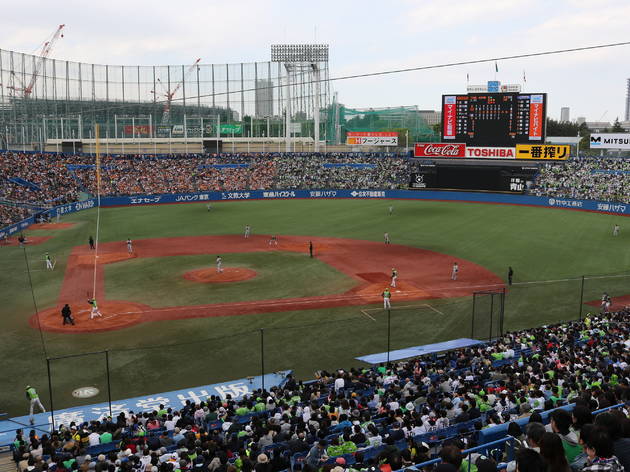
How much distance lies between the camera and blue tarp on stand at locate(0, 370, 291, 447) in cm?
1763

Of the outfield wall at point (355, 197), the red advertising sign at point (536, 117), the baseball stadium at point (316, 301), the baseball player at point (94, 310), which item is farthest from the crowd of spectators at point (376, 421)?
the red advertising sign at point (536, 117)

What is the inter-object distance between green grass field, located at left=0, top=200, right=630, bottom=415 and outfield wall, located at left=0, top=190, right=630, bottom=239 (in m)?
3.71

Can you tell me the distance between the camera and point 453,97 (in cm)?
7450

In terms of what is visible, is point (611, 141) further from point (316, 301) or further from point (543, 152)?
point (316, 301)

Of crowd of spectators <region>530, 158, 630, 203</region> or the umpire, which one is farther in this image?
Answer: crowd of spectators <region>530, 158, 630, 203</region>

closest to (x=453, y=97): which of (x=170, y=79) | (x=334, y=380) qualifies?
(x=334, y=380)

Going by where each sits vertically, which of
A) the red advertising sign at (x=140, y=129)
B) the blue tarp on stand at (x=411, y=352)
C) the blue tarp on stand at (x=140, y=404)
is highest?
the red advertising sign at (x=140, y=129)

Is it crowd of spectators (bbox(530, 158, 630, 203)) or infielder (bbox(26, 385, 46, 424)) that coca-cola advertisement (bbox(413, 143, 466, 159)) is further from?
infielder (bbox(26, 385, 46, 424))

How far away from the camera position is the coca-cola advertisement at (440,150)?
257ft

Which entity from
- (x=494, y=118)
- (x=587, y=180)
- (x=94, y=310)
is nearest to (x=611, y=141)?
(x=587, y=180)

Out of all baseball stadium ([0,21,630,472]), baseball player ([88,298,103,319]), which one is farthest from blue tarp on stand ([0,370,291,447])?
baseball player ([88,298,103,319])

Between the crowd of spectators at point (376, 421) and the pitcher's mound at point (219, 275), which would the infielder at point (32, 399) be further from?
the pitcher's mound at point (219, 275)

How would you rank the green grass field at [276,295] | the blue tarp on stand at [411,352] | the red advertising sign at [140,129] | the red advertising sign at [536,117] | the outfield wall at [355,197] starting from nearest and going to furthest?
the blue tarp on stand at [411,352] → the green grass field at [276,295] → the outfield wall at [355,197] → the red advertising sign at [536,117] → the red advertising sign at [140,129]

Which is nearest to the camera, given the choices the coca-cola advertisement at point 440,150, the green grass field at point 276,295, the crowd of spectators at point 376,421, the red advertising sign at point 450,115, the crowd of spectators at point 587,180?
the crowd of spectators at point 376,421
